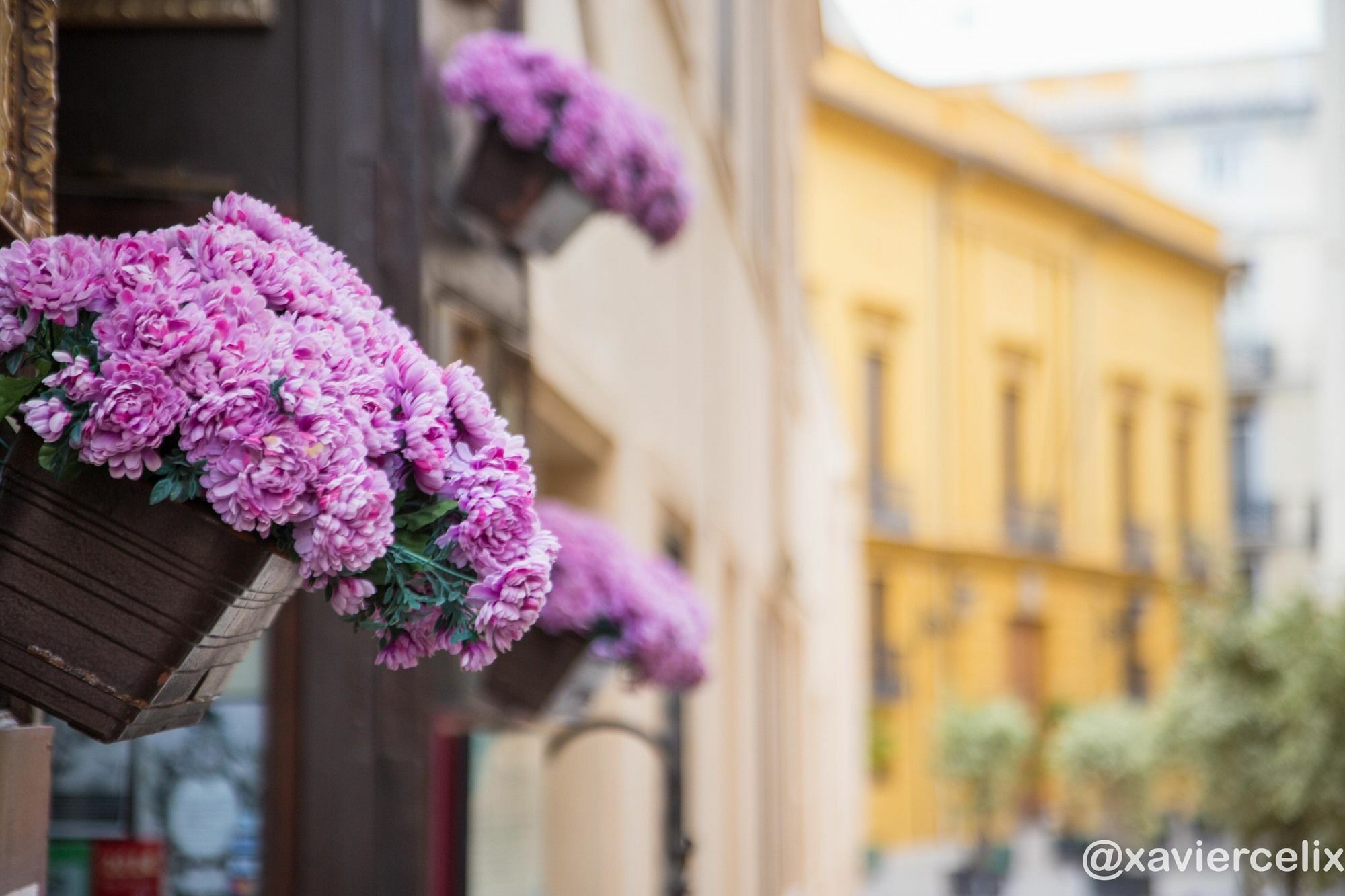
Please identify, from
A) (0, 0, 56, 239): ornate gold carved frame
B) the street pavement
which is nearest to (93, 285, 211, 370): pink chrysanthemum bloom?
(0, 0, 56, 239): ornate gold carved frame

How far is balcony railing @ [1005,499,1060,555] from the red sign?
27.3 metres

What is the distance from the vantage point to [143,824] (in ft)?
11.4

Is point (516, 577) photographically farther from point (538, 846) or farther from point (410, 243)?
point (538, 846)

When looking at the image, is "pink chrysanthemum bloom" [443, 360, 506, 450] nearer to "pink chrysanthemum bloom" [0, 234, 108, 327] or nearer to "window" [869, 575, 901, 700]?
"pink chrysanthemum bloom" [0, 234, 108, 327]

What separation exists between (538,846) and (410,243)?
280 centimetres

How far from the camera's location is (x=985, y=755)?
71.6 ft

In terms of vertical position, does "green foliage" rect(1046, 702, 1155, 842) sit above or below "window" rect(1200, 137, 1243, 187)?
below

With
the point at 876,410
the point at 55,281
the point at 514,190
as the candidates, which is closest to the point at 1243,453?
the point at 876,410

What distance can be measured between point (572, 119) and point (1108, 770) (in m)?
16.7

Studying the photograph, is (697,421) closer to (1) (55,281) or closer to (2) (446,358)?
(2) (446,358)

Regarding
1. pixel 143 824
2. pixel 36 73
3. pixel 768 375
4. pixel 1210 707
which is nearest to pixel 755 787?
pixel 1210 707

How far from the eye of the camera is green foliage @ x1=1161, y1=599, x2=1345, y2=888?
30.9 feet

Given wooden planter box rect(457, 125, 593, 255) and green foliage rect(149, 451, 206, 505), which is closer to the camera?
green foliage rect(149, 451, 206, 505)

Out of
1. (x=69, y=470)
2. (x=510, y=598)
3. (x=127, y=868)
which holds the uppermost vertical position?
(x=69, y=470)
